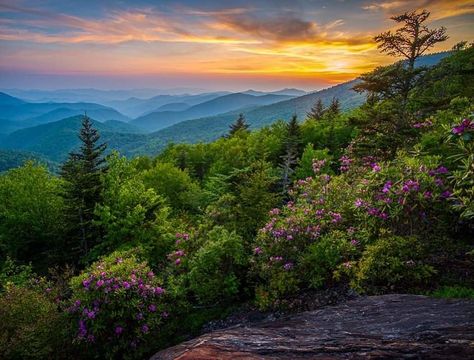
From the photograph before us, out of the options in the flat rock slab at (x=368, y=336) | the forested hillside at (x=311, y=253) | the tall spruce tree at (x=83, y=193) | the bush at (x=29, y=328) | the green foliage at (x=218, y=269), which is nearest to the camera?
the flat rock slab at (x=368, y=336)

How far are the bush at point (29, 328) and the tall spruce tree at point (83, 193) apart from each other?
14131mm

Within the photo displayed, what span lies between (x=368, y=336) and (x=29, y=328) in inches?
458

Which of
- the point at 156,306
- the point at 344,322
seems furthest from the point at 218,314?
the point at 344,322

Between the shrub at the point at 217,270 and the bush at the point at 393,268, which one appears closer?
the bush at the point at 393,268

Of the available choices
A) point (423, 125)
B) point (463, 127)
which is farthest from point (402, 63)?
point (463, 127)

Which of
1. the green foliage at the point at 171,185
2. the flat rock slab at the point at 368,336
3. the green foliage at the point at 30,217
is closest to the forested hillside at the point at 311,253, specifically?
the flat rock slab at the point at 368,336

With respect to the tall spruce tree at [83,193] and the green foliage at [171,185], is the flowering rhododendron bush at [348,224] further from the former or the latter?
the green foliage at [171,185]

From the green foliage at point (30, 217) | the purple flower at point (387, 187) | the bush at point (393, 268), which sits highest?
the purple flower at point (387, 187)

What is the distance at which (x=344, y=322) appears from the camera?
7223mm

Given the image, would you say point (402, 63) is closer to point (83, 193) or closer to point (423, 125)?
point (423, 125)

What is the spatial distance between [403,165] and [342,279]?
14.7 ft

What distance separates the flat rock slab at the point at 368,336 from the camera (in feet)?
16.7

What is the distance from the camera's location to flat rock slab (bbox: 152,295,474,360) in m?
5.09

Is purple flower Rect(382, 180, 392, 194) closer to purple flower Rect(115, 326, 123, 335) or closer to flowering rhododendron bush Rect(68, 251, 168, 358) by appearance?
flowering rhododendron bush Rect(68, 251, 168, 358)
